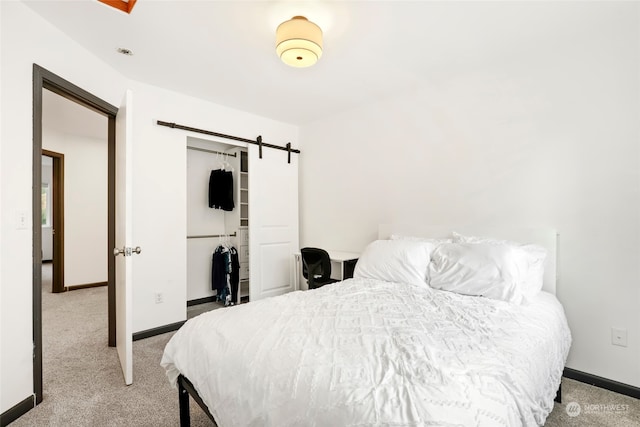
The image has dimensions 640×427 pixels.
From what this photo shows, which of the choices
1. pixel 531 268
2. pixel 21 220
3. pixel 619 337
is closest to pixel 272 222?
pixel 21 220

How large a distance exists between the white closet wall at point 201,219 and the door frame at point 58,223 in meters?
2.40

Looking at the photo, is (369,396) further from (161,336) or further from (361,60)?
(161,336)

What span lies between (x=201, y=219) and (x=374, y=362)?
147 inches

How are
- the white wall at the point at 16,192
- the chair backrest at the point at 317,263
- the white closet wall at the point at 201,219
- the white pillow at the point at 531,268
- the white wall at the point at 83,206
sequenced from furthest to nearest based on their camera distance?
the white wall at the point at 83,206 → the white closet wall at the point at 201,219 → the chair backrest at the point at 317,263 → the white pillow at the point at 531,268 → the white wall at the point at 16,192

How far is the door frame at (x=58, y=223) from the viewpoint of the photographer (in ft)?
15.6

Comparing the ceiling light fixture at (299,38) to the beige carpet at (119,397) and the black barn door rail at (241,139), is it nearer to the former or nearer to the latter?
the black barn door rail at (241,139)

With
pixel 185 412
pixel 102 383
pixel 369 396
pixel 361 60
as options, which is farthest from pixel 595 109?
pixel 102 383

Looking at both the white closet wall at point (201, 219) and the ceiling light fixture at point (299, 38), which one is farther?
the white closet wall at point (201, 219)

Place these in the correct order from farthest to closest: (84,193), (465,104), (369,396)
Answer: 1. (84,193)
2. (465,104)
3. (369,396)

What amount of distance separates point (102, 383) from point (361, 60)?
3.19 metres

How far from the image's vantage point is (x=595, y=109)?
86.4 inches

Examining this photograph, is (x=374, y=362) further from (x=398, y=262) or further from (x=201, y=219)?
(x=201, y=219)

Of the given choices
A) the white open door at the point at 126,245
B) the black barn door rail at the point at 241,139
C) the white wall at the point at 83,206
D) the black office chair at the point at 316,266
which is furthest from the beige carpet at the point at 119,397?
the white wall at the point at 83,206

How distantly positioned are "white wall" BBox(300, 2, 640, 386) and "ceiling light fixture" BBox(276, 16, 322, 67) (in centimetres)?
154
